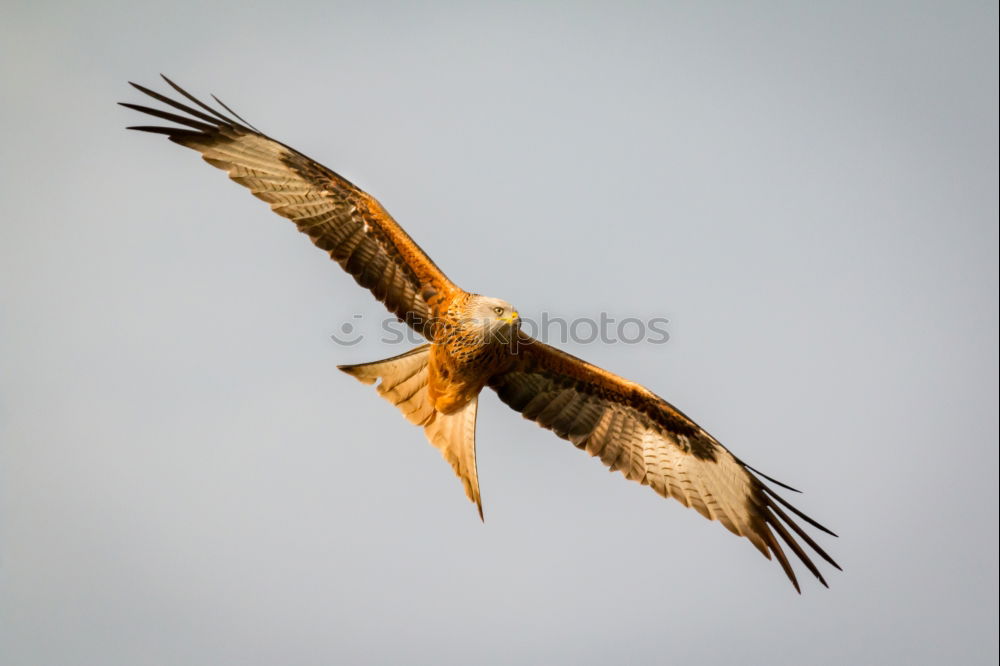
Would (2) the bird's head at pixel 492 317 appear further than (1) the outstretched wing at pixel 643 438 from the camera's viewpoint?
No

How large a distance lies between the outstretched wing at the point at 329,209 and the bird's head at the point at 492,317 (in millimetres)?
410

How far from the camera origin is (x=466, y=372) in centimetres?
850

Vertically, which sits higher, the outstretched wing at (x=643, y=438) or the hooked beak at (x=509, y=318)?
the hooked beak at (x=509, y=318)

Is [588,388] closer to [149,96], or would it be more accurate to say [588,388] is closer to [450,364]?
[450,364]

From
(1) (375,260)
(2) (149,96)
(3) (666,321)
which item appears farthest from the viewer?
(3) (666,321)

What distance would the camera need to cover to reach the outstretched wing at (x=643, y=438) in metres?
8.98

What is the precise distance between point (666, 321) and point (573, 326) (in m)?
1.01

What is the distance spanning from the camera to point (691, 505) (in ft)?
30.2

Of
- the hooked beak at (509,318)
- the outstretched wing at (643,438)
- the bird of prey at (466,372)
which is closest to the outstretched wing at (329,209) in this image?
the bird of prey at (466,372)

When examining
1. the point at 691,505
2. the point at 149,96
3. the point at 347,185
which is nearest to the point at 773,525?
the point at 691,505

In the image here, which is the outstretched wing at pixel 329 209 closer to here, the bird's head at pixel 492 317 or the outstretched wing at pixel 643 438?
the bird's head at pixel 492 317

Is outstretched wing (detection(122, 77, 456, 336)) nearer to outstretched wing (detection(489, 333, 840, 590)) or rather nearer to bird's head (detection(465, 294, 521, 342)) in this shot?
bird's head (detection(465, 294, 521, 342))

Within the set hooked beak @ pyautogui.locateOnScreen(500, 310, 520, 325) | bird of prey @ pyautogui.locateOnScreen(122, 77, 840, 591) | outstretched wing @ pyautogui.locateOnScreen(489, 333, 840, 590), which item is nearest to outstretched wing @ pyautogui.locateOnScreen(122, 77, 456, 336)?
bird of prey @ pyautogui.locateOnScreen(122, 77, 840, 591)

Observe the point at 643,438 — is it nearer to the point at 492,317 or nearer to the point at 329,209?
the point at 492,317
